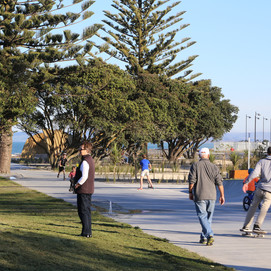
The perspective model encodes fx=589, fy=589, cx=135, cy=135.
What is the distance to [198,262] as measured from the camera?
7.57 meters

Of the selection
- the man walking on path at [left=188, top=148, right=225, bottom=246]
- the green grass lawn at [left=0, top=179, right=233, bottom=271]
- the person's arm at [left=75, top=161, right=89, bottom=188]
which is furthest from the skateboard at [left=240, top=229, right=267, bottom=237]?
the person's arm at [left=75, top=161, right=89, bottom=188]

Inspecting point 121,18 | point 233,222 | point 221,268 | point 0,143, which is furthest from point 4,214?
point 121,18

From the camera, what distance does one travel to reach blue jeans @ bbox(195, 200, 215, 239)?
917cm

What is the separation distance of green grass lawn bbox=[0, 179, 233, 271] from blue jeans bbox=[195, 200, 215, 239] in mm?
632

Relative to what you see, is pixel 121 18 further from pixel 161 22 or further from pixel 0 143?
pixel 0 143

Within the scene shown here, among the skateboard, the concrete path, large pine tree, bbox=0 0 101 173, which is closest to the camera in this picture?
the concrete path

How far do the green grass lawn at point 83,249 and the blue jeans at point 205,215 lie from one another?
0.63m

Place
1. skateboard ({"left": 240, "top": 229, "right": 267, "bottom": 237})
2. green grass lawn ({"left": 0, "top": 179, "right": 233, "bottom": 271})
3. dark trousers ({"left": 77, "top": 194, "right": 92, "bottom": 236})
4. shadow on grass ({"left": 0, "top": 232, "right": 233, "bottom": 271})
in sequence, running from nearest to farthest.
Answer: shadow on grass ({"left": 0, "top": 232, "right": 233, "bottom": 271}) < green grass lawn ({"left": 0, "top": 179, "right": 233, "bottom": 271}) < dark trousers ({"left": 77, "top": 194, "right": 92, "bottom": 236}) < skateboard ({"left": 240, "top": 229, "right": 267, "bottom": 237})

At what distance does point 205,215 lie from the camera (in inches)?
367

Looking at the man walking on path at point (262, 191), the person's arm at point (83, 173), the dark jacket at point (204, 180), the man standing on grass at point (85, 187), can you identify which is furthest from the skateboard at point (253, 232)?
the person's arm at point (83, 173)

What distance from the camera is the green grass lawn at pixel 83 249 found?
6727 millimetres

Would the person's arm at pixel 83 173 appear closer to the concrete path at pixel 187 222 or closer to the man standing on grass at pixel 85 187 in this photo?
the man standing on grass at pixel 85 187

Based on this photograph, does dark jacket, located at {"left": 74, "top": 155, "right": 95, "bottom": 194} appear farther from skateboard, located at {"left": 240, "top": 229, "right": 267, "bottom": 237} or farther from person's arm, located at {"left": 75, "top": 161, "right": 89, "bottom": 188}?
skateboard, located at {"left": 240, "top": 229, "right": 267, "bottom": 237}

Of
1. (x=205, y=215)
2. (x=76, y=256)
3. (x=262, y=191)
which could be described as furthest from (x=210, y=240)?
(x=76, y=256)
